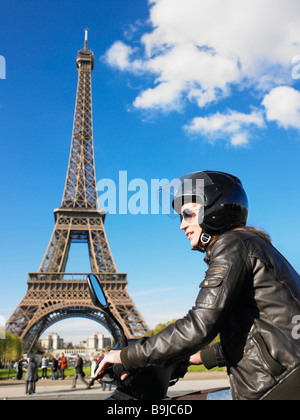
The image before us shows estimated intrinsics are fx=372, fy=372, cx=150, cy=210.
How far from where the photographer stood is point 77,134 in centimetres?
5250

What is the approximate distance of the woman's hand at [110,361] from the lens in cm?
188

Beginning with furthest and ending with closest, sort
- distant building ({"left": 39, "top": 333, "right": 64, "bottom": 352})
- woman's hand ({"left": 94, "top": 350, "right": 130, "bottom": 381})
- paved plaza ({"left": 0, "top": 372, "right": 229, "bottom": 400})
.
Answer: distant building ({"left": 39, "top": 333, "right": 64, "bottom": 352}), paved plaza ({"left": 0, "top": 372, "right": 229, "bottom": 400}), woman's hand ({"left": 94, "top": 350, "right": 130, "bottom": 381})

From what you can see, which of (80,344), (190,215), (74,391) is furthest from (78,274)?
(80,344)

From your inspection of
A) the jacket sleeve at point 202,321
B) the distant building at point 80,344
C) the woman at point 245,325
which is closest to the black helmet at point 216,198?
the woman at point 245,325

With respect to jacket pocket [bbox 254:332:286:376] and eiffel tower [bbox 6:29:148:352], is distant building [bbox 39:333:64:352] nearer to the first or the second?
eiffel tower [bbox 6:29:148:352]

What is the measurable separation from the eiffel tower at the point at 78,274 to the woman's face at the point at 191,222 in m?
33.5

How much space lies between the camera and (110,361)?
1885 millimetres

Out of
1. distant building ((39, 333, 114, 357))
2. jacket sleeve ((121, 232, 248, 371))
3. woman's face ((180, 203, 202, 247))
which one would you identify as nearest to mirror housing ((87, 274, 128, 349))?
jacket sleeve ((121, 232, 248, 371))

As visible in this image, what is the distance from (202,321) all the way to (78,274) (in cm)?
4219

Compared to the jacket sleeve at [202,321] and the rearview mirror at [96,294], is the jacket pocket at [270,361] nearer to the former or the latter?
the jacket sleeve at [202,321]

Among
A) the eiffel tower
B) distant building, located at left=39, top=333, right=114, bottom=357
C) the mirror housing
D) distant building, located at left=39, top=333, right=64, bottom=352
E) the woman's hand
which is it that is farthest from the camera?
distant building, located at left=39, top=333, right=64, bottom=352

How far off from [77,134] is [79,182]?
7.32m

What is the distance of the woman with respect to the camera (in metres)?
1.72
